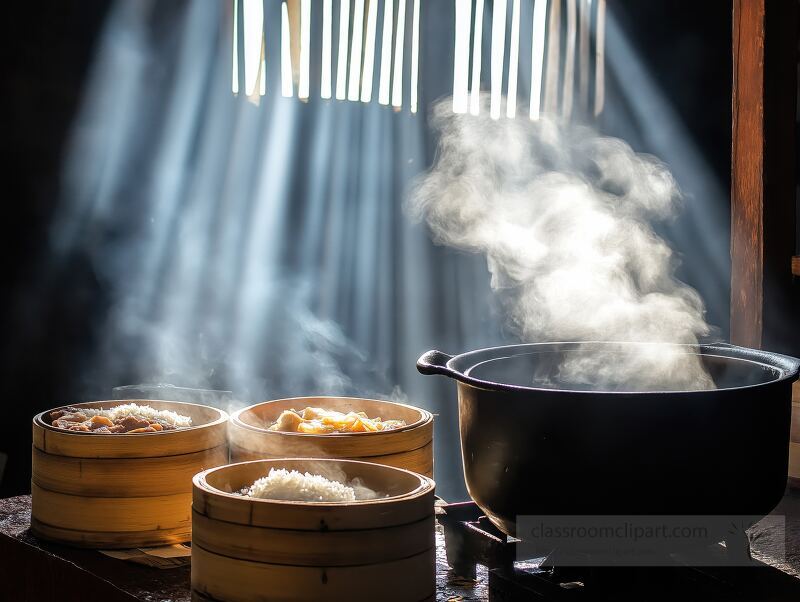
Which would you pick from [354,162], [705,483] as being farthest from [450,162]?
[705,483]

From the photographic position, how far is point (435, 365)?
1.58 m

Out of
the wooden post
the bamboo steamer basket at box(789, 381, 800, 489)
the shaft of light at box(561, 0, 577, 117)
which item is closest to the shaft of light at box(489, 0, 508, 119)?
the shaft of light at box(561, 0, 577, 117)

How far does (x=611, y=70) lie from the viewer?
4.80 meters

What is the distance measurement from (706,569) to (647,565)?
127 mm

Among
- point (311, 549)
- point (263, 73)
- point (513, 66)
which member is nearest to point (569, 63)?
point (513, 66)

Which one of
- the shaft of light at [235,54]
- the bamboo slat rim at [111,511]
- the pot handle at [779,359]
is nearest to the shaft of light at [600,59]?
the shaft of light at [235,54]

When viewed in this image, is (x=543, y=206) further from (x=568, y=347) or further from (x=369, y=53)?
(x=568, y=347)

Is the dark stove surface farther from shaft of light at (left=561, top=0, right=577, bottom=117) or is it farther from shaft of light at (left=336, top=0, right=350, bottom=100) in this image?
shaft of light at (left=561, top=0, right=577, bottom=117)

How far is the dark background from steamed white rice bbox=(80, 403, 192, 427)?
61.5 inches

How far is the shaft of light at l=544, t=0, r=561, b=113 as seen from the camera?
4.47 m

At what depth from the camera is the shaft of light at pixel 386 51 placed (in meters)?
4.02

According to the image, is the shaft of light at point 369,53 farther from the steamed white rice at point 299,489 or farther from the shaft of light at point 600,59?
the steamed white rice at point 299,489

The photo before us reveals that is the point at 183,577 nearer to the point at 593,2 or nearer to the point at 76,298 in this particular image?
the point at 76,298

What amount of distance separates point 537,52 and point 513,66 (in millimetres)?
174
